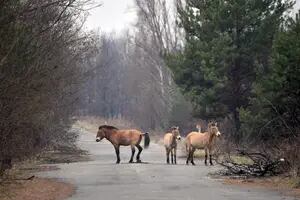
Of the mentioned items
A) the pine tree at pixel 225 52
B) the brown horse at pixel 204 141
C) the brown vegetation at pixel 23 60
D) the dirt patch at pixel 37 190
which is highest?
the pine tree at pixel 225 52

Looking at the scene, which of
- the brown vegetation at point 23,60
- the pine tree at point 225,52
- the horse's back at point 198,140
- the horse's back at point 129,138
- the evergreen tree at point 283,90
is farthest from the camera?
the pine tree at point 225,52

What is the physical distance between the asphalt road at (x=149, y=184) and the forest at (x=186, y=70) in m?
1.90

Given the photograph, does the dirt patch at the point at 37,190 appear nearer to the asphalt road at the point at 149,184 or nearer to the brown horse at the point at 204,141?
the asphalt road at the point at 149,184

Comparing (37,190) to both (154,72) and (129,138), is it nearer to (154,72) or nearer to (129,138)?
(129,138)

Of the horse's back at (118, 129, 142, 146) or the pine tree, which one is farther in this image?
the pine tree

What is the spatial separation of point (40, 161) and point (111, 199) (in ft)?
58.9

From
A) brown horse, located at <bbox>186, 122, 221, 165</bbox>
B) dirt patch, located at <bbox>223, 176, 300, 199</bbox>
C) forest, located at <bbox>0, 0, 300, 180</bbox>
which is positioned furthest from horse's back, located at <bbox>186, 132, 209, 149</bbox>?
dirt patch, located at <bbox>223, 176, 300, 199</bbox>

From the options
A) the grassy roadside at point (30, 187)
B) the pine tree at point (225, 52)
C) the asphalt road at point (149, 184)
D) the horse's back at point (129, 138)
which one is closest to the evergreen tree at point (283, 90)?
the asphalt road at point (149, 184)

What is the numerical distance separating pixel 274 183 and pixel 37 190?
24.6 feet

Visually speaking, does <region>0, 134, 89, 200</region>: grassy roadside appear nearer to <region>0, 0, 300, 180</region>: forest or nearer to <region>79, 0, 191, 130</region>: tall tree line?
<region>0, 0, 300, 180</region>: forest

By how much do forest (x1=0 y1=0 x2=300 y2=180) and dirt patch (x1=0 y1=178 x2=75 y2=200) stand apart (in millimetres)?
1004

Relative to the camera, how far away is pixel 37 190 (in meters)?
19.5

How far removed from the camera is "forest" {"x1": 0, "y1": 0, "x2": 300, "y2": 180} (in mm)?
16891

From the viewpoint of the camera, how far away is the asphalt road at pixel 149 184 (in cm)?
1728
